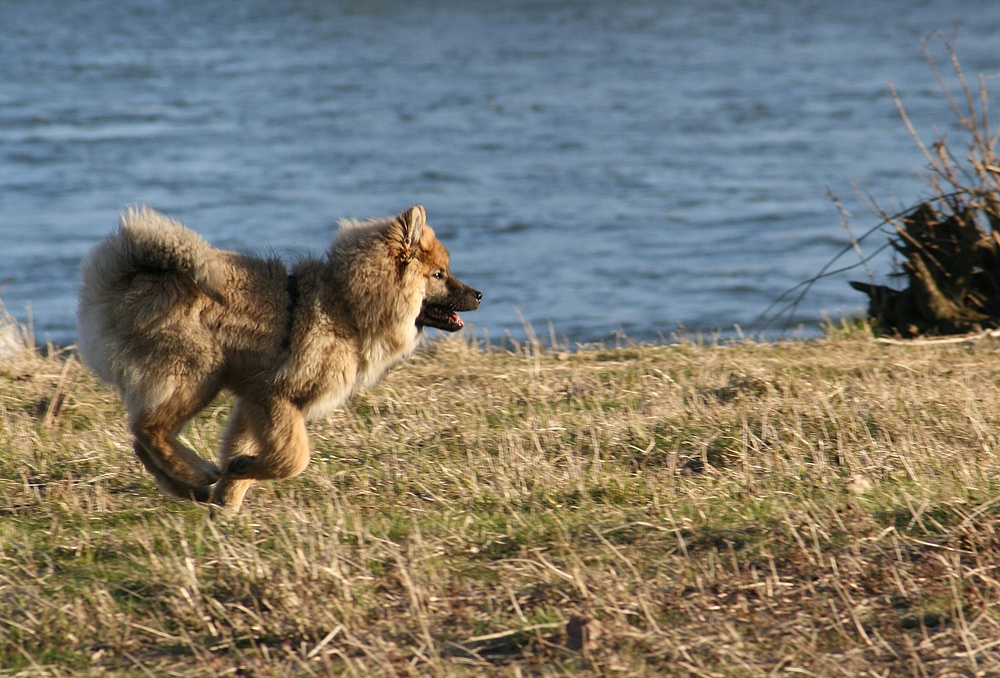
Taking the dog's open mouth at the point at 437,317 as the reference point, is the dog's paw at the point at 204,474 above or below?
below

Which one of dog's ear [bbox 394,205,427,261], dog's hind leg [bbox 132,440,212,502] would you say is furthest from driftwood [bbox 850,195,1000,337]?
dog's hind leg [bbox 132,440,212,502]

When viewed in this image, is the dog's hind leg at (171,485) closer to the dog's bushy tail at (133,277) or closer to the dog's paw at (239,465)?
the dog's paw at (239,465)

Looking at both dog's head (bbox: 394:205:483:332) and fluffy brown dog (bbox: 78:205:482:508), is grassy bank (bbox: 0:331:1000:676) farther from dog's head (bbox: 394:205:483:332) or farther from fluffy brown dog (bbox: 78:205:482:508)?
dog's head (bbox: 394:205:483:332)

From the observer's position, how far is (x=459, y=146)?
84.4 ft

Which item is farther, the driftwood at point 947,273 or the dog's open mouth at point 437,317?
the driftwood at point 947,273

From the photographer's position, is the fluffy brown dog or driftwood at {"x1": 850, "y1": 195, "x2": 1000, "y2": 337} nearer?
the fluffy brown dog

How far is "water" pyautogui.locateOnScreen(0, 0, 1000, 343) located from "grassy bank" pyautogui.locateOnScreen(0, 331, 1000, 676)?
1.56 meters

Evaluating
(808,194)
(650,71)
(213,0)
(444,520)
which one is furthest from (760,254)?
(213,0)

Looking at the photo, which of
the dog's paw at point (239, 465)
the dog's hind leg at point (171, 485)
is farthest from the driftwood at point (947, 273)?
the dog's hind leg at point (171, 485)

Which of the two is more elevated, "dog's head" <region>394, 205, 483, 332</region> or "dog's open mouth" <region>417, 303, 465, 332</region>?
"dog's head" <region>394, 205, 483, 332</region>

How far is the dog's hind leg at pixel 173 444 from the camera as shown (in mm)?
5543

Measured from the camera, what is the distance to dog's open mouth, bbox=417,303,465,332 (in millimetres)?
6539

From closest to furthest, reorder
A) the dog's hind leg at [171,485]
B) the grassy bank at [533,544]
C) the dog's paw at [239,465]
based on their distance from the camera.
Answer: the grassy bank at [533,544]
the dog's paw at [239,465]
the dog's hind leg at [171,485]

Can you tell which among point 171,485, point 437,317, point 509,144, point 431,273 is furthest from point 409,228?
point 509,144
